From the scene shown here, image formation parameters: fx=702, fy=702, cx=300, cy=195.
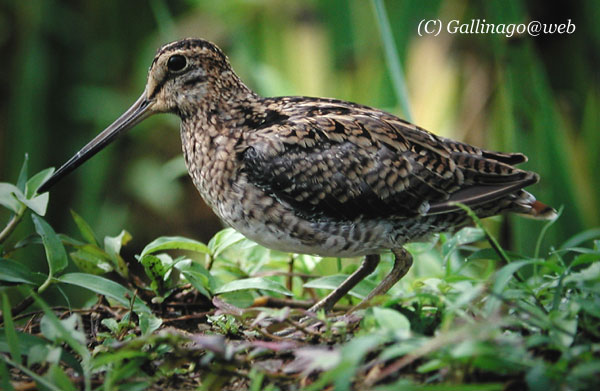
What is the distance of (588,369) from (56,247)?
4.58ft

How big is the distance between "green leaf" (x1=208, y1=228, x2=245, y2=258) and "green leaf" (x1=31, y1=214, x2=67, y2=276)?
54 cm

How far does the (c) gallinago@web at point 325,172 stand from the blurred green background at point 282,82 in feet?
2.96

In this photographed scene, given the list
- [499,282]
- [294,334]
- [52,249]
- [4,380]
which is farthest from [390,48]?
[4,380]

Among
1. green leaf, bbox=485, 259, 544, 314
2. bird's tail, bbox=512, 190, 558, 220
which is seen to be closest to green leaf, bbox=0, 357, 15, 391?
green leaf, bbox=485, 259, 544, 314

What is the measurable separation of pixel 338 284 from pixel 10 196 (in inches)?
41.1

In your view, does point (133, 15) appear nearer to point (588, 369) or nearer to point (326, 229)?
point (326, 229)

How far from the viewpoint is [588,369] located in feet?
4.58

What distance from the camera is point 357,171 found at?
2.29 metres

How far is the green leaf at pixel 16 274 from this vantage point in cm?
190

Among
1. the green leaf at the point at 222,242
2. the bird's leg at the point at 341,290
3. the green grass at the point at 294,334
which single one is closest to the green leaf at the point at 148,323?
the green grass at the point at 294,334

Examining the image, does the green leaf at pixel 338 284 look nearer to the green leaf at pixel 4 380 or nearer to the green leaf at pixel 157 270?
the green leaf at pixel 157 270

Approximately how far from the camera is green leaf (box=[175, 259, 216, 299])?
7.06 ft

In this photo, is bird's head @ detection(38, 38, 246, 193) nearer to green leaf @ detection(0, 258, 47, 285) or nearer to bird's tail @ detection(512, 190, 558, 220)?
green leaf @ detection(0, 258, 47, 285)

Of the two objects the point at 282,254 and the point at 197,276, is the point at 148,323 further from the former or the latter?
the point at 282,254
